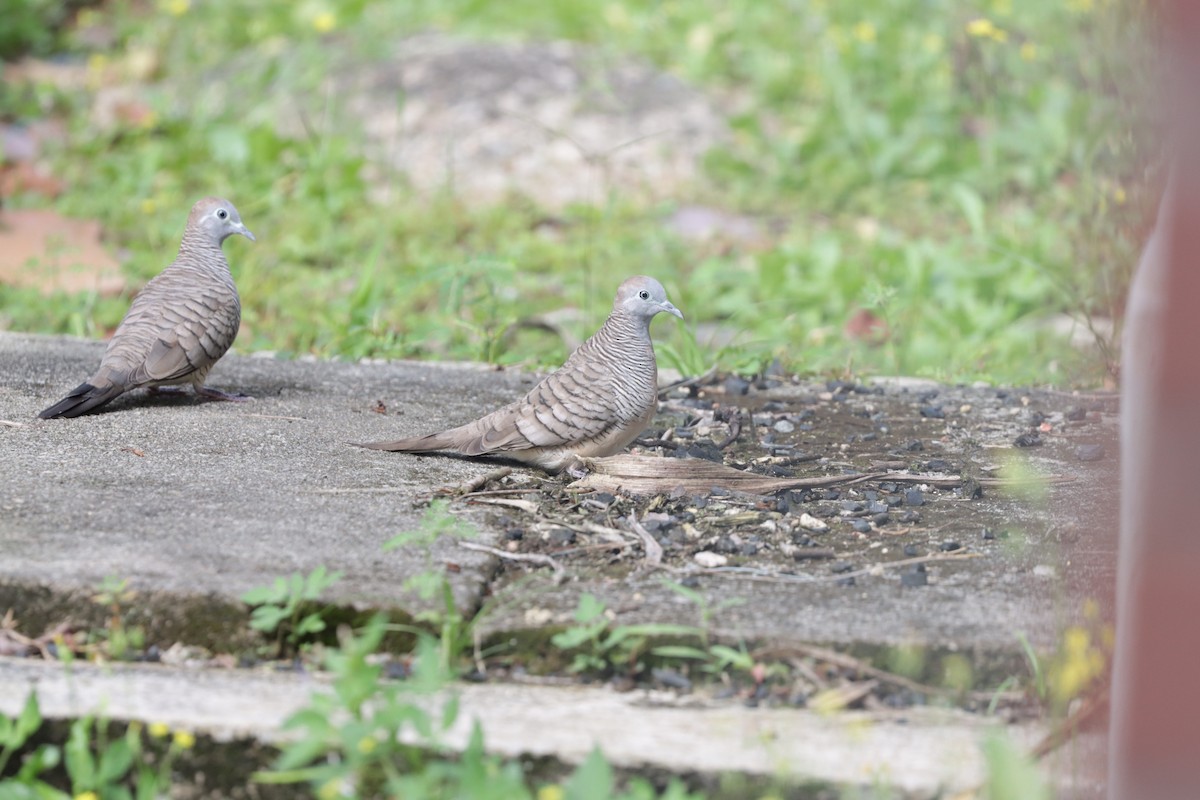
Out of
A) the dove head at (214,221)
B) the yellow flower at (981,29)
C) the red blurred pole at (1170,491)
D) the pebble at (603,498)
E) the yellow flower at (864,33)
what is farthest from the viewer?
the yellow flower at (864,33)

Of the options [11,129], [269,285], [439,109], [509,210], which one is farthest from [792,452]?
[11,129]

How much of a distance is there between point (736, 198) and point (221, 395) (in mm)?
4535

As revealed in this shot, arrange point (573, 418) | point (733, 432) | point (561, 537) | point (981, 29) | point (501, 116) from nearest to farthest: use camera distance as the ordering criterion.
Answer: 1. point (561, 537)
2. point (573, 418)
3. point (733, 432)
4. point (981, 29)
5. point (501, 116)

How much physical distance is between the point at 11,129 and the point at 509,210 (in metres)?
3.16

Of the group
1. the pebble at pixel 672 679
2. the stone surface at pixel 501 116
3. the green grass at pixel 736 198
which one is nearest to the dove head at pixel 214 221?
the green grass at pixel 736 198

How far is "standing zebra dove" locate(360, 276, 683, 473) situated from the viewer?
3521 millimetres

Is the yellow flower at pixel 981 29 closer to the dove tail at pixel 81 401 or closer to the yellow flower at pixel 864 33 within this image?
the yellow flower at pixel 864 33

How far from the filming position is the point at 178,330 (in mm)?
4008

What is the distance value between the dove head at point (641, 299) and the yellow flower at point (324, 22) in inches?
231

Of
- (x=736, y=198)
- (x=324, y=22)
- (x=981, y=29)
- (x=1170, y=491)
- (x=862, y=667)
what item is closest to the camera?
(x=1170, y=491)

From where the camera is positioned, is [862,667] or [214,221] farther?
Answer: [214,221]

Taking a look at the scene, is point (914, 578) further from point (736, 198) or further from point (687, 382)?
point (736, 198)

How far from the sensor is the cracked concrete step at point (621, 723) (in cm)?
224

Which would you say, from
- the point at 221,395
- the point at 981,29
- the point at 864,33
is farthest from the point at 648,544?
the point at 864,33
